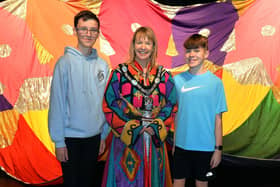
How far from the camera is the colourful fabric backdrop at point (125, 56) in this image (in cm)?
232

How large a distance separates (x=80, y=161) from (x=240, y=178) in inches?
65.6

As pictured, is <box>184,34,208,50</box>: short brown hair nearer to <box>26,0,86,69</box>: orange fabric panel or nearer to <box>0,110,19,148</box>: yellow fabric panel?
<box>26,0,86,69</box>: orange fabric panel

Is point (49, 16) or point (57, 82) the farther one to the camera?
point (49, 16)

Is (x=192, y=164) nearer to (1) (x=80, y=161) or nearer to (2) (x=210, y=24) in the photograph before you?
(1) (x=80, y=161)

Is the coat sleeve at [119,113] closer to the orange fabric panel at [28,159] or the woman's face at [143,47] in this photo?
the woman's face at [143,47]

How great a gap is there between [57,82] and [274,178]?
2.18 m

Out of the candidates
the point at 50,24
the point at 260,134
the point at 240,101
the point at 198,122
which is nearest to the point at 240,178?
the point at 260,134

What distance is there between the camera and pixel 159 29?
2.80 metres

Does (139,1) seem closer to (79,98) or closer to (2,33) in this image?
(2,33)

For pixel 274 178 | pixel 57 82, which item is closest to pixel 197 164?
pixel 57 82

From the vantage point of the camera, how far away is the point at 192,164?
1.71 m

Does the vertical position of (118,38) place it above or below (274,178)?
above

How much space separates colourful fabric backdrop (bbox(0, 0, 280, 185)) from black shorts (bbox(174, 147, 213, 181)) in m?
1.02

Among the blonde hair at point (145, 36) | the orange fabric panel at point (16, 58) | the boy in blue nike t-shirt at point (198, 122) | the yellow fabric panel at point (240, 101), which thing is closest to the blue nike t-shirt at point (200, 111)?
the boy in blue nike t-shirt at point (198, 122)
